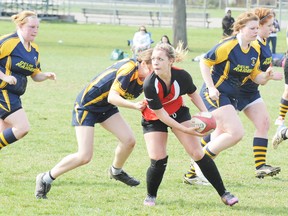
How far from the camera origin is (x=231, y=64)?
7.85 meters

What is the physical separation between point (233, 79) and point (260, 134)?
798 millimetres

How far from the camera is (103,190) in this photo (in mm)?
7496

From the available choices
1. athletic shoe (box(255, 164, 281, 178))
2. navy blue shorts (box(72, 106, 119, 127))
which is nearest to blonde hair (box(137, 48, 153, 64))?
navy blue shorts (box(72, 106, 119, 127))

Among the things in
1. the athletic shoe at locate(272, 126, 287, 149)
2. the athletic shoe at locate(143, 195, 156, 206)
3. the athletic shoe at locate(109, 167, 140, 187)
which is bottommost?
the athletic shoe at locate(272, 126, 287, 149)

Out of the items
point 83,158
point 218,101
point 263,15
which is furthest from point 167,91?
point 263,15

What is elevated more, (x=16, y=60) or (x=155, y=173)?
(x=16, y=60)

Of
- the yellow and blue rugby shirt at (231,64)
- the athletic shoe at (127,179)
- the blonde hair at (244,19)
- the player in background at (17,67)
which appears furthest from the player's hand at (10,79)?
the blonde hair at (244,19)

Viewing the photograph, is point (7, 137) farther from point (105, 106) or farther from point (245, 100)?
point (245, 100)

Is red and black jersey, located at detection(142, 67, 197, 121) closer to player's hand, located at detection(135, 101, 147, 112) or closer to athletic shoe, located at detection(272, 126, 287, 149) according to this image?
player's hand, located at detection(135, 101, 147, 112)

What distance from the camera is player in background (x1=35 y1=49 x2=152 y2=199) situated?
261 inches

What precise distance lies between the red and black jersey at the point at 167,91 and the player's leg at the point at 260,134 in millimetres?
1700

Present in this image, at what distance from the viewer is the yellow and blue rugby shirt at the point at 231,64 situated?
25.5 ft

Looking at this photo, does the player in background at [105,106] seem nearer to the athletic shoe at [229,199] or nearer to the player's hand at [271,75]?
the athletic shoe at [229,199]

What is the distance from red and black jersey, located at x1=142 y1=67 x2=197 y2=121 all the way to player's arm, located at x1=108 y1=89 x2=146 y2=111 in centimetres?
8
